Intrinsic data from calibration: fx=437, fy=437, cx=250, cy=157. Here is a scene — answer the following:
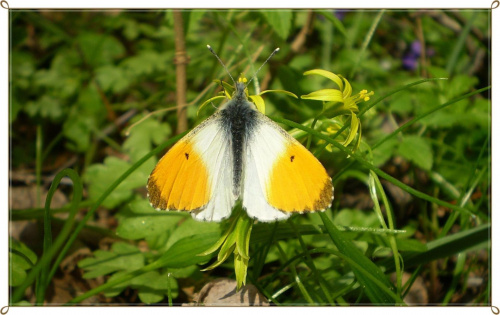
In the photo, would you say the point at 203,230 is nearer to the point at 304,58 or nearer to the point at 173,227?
the point at 173,227

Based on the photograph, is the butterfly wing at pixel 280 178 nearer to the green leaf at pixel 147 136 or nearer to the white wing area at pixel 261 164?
the white wing area at pixel 261 164

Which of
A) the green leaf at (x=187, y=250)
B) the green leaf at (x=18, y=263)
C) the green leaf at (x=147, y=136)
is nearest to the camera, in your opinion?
the green leaf at (x=187, y=250)

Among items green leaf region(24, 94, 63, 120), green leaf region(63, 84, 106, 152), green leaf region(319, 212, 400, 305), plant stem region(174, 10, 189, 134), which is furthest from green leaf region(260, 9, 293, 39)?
green leaf region(24, 94, 63, 120)

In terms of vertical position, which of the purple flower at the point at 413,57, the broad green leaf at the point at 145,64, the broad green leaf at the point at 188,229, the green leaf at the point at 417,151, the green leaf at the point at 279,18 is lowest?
the broad green leaf at the point at 188,229

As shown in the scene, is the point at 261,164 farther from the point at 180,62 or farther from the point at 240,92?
the point at 180,62

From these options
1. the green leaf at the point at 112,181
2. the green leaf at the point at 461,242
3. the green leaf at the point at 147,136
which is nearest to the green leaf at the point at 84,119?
the green leaf at the point at 147,136

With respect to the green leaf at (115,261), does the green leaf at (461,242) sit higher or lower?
lower

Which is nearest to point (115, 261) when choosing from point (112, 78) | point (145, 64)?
point (112, 78)
